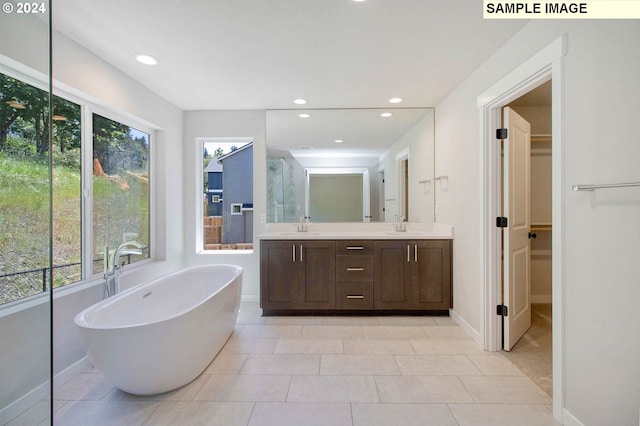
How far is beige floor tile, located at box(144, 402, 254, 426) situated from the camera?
5.45 ft

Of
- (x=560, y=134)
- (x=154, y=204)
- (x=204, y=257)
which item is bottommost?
(x=204, y=257)

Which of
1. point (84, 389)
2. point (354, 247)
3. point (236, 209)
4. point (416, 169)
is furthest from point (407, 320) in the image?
point (84, 389)

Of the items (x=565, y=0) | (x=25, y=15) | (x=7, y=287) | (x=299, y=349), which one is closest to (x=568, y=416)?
(x=299, y=349)

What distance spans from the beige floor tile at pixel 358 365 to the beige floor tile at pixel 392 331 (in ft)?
1.30

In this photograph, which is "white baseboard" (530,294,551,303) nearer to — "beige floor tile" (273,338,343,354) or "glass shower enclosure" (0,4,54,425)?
"beige floor tile" (273,338,343,354)

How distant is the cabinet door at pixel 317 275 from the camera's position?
324 cm

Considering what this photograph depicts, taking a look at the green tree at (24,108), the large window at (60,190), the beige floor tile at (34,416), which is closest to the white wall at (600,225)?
the large window at (60,190)

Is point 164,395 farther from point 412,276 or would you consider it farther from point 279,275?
point 412,276

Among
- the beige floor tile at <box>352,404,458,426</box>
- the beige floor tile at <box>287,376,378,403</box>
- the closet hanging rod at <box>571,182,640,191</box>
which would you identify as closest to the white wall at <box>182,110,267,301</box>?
the beige floor tile at <box>287,376,378,403</box>

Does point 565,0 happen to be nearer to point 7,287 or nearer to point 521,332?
point 521,332

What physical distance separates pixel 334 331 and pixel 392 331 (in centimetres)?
55

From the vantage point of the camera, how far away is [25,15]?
141 cm

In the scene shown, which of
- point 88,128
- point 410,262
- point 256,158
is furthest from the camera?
point 256,158

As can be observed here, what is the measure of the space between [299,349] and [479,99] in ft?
8.39
